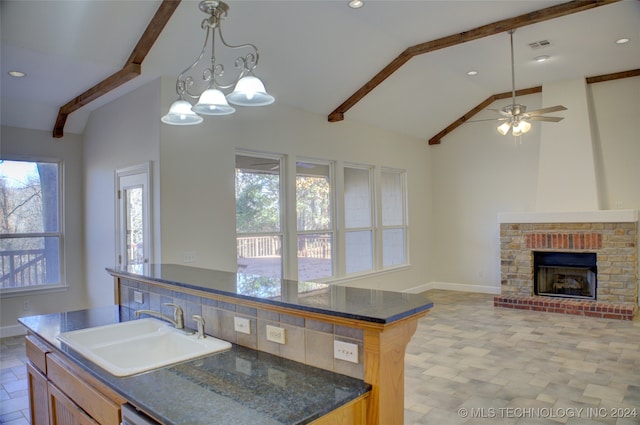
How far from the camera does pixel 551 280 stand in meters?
6.68

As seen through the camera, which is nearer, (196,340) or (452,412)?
(196,340)

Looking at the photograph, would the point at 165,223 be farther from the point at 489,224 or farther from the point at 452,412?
the point at 489,224

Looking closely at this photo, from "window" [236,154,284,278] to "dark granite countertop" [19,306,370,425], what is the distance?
10.8ft

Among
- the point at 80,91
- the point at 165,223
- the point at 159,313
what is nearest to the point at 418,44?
the point at 165,223

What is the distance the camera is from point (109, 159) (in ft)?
17.2

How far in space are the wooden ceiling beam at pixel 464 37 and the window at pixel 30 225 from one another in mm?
3986

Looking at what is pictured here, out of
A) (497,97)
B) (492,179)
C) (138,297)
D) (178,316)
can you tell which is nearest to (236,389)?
(178,316)

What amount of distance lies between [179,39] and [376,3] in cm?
192

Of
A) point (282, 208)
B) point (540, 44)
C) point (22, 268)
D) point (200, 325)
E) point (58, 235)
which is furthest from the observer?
point (58, 235)

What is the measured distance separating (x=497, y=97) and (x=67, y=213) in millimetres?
7160

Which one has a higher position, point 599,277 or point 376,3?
point 376,3

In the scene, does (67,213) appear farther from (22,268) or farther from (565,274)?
(565,274)

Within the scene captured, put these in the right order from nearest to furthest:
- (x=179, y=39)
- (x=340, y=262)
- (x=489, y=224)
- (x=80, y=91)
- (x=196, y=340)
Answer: (x=196, y=340), (x=179, y=39), (x=80, y=91), (x=340, y=262), (x=489, y=224)

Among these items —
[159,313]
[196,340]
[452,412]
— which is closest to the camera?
[196,340]
